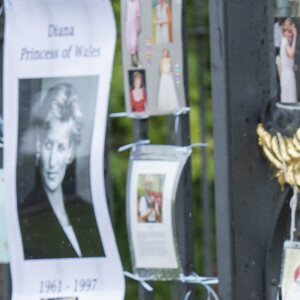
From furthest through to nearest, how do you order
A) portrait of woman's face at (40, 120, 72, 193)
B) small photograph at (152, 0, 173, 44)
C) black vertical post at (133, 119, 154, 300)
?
portrait of woman's face at (40, 120, 72, 193), black vertical post at (133, 119, 154, 300), small photograph at (152, 0, 173, 44)

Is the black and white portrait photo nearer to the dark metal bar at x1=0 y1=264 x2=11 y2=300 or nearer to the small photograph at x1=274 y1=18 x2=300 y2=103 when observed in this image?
the dark metal bar at x1=0 y1=264 x2=11 y2=300

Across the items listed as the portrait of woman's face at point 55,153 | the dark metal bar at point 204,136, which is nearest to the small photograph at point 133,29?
the dark metal bar at point 204,136

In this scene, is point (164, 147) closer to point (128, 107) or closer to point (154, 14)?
point (128, 107)

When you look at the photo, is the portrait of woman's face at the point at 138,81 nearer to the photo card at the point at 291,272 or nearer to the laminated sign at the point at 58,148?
the laminated sign at the point at 58,148

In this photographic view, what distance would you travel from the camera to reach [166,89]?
11.0 feet

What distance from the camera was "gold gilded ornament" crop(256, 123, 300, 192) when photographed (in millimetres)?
3076

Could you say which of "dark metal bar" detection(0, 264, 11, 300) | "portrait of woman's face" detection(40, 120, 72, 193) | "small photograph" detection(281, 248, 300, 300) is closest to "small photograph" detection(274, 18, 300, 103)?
"small photograph" detection(281, 248, 300, 300)

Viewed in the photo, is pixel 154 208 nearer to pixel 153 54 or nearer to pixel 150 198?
pixel 150 198

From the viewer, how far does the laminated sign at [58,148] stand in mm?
3486

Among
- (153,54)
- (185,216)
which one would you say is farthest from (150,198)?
(153,54)

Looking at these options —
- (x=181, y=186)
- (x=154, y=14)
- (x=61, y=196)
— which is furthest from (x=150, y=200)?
(x=154, y=14)

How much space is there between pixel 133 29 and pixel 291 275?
3.01 ft

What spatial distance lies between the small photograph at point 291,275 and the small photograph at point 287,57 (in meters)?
0.44

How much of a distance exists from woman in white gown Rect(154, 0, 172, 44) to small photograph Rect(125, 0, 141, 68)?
6 centimetres
